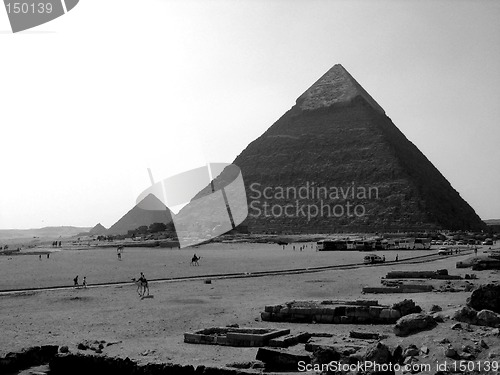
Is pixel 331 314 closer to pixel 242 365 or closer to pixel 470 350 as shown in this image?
pixel 242 365

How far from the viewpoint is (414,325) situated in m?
8.42

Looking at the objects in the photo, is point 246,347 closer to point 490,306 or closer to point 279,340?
point 279,340

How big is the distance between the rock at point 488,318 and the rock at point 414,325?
641 mm

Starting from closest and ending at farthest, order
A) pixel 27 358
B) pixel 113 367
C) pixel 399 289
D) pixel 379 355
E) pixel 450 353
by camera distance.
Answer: pixel 379 355 < pixel 450 353 < pixel 113 367 < pixel 27 358 < pixel 399 289

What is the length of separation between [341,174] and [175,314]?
97936 mm

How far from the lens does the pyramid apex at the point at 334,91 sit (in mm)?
119875

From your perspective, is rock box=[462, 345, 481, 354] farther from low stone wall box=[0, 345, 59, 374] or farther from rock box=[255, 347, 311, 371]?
low stone wall box=[0, 345, 59, 374]

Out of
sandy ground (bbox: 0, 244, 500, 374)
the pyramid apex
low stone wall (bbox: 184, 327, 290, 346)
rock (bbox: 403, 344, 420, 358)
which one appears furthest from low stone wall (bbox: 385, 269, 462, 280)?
the pyramid apex

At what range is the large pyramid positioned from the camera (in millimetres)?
92125

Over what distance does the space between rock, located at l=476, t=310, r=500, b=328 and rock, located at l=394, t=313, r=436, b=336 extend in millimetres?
641

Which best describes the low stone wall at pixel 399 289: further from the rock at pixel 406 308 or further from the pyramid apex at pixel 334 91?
the pyramid apex at pixel 334 91

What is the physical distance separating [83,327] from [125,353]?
2.95 m

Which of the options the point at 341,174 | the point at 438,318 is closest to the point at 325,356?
the point at 438,318

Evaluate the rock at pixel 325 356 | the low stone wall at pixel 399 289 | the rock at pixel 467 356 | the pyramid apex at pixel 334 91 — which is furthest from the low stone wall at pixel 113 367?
the pyramid apex at pixel 334 91
